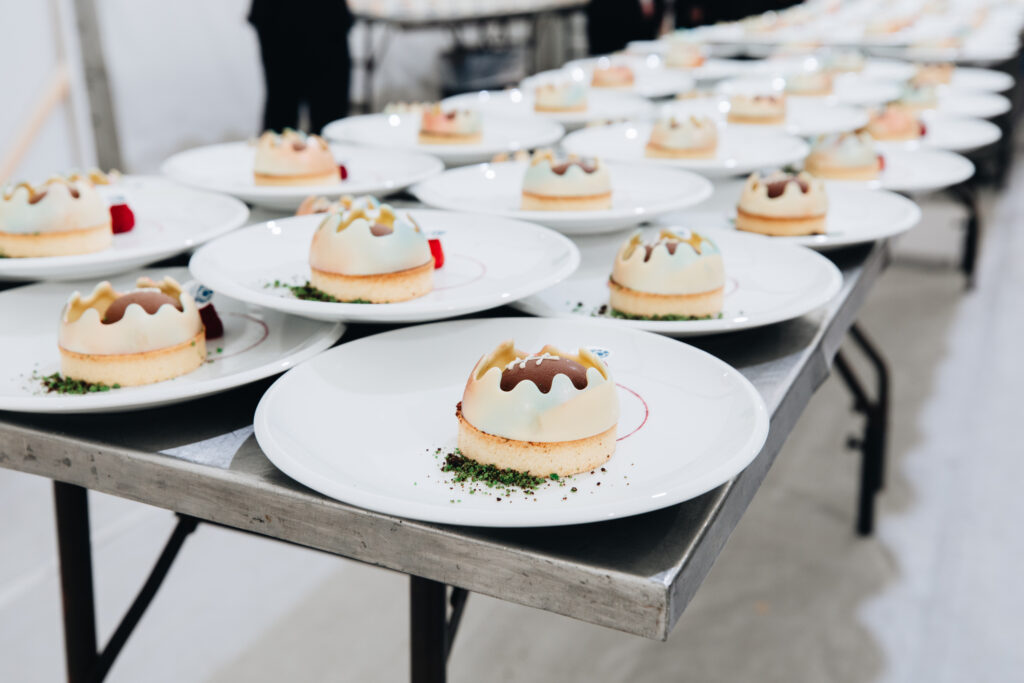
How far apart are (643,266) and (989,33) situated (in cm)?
423

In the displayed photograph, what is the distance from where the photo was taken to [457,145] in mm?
1874

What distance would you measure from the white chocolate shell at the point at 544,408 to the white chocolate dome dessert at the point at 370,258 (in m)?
0.28

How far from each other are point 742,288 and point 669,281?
20 centimetres

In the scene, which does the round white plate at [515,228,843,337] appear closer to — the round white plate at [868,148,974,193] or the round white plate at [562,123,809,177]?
the round white plate at [562,123,809,177]

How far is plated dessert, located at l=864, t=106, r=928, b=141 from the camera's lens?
86.1 inches

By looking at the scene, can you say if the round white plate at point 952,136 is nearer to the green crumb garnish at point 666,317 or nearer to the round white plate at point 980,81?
the round white plate at point 980,81

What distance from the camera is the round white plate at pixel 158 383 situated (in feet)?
2.84

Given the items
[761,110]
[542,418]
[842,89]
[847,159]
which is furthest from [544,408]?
[842,89]

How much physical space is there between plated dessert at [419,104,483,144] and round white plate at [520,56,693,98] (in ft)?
2.54

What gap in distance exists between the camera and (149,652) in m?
2.01

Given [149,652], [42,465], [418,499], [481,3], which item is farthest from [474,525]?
[481,3]

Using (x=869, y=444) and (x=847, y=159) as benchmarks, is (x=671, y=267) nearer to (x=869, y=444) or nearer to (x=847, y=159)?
(x=847, y=159)

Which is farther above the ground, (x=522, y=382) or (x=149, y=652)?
(x=522, y=382)

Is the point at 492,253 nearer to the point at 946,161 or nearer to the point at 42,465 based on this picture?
the point at 42,465
